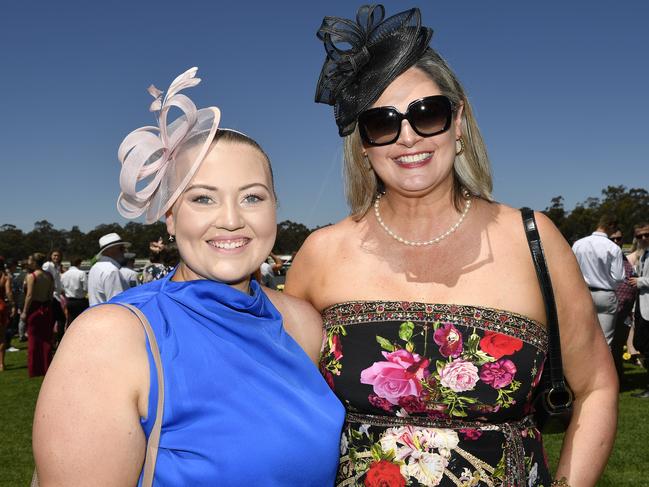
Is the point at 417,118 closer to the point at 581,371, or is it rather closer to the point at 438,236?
the point at 438,236

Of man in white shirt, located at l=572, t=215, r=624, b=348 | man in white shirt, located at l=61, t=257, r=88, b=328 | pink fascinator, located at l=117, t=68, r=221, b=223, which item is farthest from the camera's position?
man in white shirt, located at l=61, t=257, r=88, b=328

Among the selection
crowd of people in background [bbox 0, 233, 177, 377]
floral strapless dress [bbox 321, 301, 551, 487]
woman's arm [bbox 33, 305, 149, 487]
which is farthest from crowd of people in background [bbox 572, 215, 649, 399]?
woman's arm [bbox 33, 305, 149, 487]

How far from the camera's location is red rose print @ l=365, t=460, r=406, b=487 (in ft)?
6.61

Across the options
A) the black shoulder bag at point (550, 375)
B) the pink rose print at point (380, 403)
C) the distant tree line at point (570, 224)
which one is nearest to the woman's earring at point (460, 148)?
the black shoulder bag at point (550, 375)

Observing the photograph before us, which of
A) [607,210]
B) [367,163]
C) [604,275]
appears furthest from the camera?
[607,210]

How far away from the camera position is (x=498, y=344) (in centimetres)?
204

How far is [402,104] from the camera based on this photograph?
2223mm

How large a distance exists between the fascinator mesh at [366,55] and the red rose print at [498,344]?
36.8 inches

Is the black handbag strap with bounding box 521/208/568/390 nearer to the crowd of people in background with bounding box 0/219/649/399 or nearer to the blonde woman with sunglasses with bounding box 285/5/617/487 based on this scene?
the blonde woman with sunglasses with bounding box 285/5/617/487

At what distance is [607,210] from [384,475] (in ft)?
243

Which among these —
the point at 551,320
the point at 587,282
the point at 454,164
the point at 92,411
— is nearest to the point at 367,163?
the point at 454,164

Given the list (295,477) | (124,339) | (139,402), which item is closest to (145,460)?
(139,402)

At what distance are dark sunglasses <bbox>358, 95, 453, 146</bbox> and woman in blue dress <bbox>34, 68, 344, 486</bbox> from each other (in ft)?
1.62

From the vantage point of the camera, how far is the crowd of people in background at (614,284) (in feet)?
26.2
